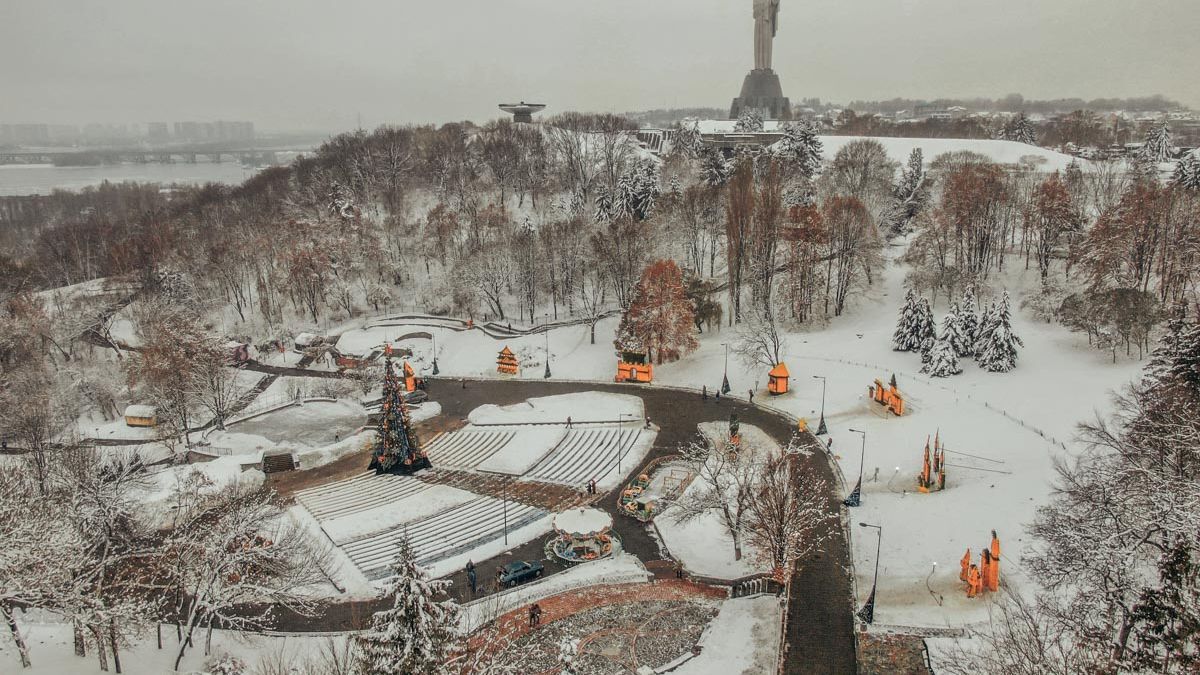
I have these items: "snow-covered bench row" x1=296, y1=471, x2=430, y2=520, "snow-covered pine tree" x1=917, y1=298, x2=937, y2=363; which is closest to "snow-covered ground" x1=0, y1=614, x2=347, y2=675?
"snow-covered bench row" x1=296, y1=471, x2=430, y2=520

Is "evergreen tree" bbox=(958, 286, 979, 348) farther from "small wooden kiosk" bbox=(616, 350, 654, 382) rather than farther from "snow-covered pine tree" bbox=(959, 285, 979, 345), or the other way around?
"small wooden kiosk" bbox=(616, 350, 654, 382)

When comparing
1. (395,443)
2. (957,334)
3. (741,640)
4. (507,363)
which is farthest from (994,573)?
(507,363)

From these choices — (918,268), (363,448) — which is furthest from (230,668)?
(918,268)

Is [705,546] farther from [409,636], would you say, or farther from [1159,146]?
[1159,146]

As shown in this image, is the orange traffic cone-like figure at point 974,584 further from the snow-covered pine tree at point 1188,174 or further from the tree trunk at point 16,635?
the snow-covered pine tree at point 1188,174

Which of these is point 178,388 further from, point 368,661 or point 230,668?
point 368,661
